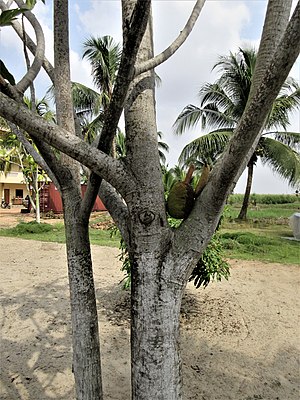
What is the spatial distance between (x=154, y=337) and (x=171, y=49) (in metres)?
1.21

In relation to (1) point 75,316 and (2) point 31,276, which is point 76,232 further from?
(2) point 31,276

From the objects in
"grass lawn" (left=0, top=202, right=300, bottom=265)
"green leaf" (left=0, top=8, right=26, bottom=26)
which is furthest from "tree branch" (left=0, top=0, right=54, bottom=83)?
"grass lawn" (left=0, top=202, right=300, bottom=265)

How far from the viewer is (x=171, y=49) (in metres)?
1.51

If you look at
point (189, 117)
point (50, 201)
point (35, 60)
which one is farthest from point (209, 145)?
point (35, 60)

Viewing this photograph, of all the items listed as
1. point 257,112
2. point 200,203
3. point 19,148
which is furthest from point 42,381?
point 19,148

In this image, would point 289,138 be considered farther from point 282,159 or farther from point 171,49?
point 171,49

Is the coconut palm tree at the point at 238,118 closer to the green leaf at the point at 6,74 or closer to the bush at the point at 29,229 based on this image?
the bush at the point at 29,229

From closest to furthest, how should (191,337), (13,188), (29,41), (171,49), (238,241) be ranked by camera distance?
(171,49) → (29,41) → (191,337) → (238,241) → (13,188)

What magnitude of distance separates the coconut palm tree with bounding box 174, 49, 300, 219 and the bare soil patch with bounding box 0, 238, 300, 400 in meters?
9.35

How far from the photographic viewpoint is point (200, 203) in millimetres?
1350

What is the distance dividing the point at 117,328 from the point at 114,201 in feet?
A: 9.18

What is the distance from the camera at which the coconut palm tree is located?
14.7m

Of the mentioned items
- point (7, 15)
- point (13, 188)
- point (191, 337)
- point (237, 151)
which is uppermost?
point (13, 188)

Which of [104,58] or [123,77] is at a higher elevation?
[104,58]
